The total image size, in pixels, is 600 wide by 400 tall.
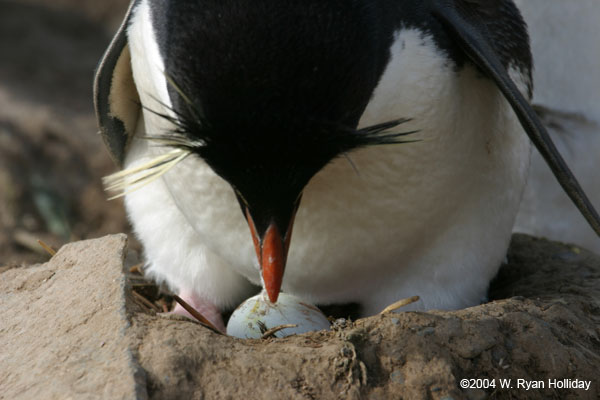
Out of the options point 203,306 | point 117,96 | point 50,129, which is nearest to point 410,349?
point 203,306

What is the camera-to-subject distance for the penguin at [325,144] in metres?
1.54

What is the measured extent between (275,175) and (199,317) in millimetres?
690

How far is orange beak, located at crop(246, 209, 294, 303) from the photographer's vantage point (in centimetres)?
171

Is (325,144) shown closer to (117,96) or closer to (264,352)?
(264,352)

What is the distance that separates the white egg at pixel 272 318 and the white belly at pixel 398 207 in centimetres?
20

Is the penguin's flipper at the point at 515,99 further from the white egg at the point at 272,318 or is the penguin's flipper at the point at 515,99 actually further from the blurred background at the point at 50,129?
the blurred background at the point at 50,129

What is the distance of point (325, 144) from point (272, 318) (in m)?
0.65

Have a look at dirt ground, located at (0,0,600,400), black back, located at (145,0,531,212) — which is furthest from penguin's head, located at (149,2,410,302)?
dirt ground, located at (0,0,600,400)

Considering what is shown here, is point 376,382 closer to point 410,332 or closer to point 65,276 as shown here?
point 410,332

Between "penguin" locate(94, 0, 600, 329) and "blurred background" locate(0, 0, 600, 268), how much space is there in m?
0.76

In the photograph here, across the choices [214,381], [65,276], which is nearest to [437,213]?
[214,381]

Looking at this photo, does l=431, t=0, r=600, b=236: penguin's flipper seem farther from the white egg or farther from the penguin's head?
the white egg

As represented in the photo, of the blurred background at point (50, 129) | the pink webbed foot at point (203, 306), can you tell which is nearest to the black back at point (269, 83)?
the pink webbed foot at point (203, 306)

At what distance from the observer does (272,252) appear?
1.73 meters
